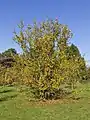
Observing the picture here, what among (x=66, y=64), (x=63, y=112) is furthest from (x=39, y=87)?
(x=63, y=112)

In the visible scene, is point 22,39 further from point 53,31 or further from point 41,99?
point 41,99

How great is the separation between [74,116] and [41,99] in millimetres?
8868

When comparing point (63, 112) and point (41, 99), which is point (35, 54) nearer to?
point (41, 99)

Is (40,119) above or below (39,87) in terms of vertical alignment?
below

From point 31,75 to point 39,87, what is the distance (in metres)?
1.19

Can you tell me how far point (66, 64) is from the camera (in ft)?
86.1

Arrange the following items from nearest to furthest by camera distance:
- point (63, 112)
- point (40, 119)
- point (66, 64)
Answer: point (40, 119) → point (63, 112) → point (66, 64)

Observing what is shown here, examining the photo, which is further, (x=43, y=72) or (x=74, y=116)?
(x=43, y=72)

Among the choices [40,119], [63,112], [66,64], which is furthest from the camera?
[66,64]

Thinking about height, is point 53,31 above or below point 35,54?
above

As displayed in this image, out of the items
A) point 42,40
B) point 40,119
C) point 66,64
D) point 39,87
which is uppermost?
point 42,40

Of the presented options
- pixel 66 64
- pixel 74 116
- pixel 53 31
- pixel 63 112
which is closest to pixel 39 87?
pixel 66 64

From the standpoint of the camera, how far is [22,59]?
2675 cm

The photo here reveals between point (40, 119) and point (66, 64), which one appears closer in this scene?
point (40, 119)
